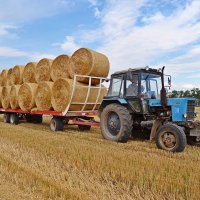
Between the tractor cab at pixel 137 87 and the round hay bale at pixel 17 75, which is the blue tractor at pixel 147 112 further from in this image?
the round hay bale at pixel 17 75

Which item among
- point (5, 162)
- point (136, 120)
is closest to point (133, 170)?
point (5, 162)

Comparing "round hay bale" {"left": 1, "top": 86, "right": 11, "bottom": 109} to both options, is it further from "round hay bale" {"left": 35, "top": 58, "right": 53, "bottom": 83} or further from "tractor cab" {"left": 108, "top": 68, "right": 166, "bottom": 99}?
"tractor cab" {"left": 108, "top": 68, "right": 166, "bottom": 99}

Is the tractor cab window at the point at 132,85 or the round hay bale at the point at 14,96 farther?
the round hay bale at the point at 14,96

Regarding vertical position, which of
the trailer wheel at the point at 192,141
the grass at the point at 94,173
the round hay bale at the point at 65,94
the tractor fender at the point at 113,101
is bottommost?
the grass at the point at 94,173

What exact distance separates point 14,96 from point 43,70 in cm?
216

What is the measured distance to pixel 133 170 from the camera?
505cm

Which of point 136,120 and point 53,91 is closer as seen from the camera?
point 136,120

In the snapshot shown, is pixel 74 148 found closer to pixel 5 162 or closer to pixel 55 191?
pixel 5 162

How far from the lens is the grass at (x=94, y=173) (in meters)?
4.10

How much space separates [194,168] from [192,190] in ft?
4.10

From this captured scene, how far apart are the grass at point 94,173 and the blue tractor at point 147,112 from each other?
17.4 inches

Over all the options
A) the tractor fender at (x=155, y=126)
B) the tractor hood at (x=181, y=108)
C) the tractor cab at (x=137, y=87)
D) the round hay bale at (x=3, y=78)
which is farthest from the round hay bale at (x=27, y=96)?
the tractor hood at (x=181, y=108)

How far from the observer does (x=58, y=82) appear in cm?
1091

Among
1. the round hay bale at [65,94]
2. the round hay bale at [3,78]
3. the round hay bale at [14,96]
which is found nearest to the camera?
the round hay bale at [65,94]
